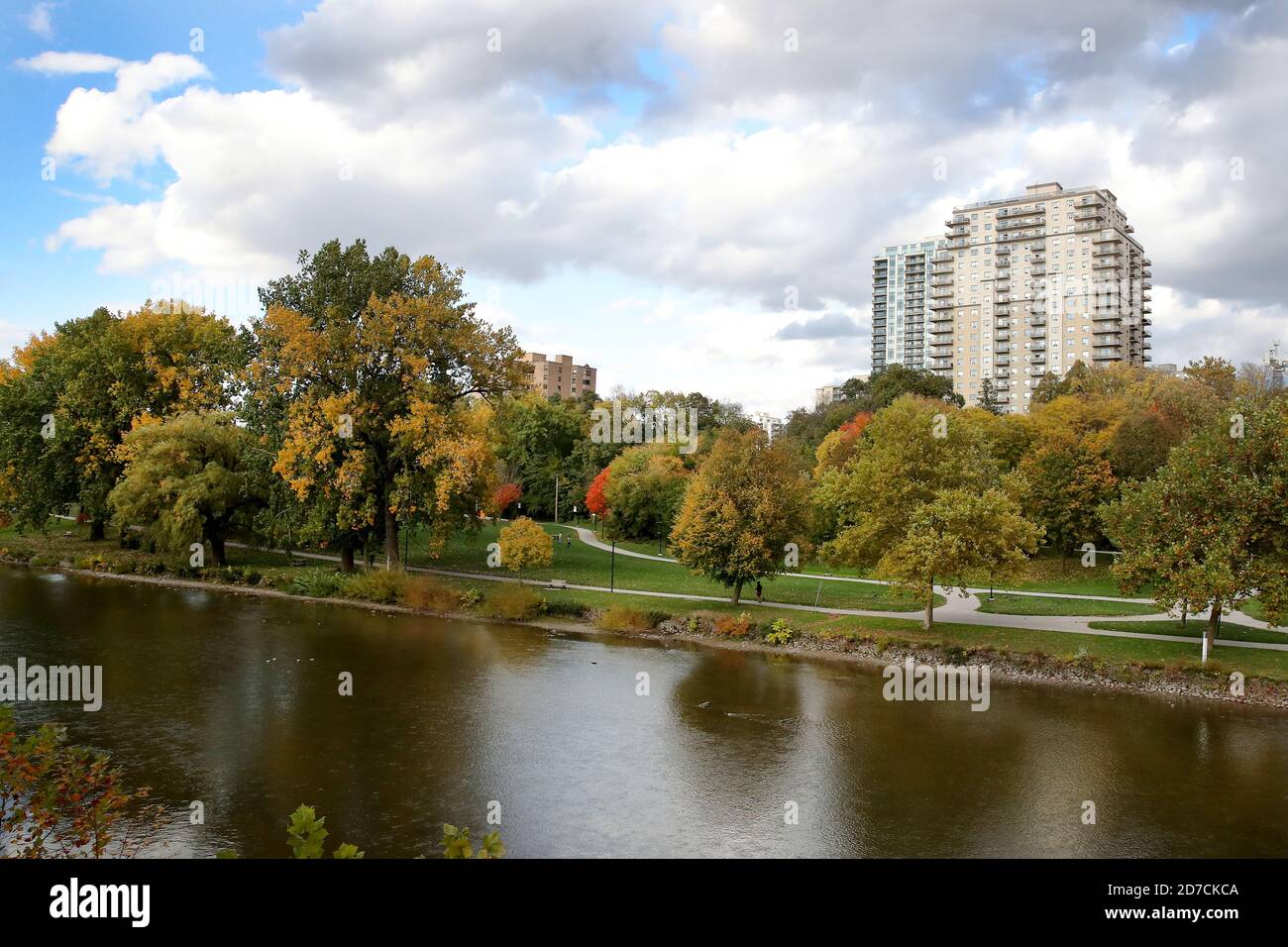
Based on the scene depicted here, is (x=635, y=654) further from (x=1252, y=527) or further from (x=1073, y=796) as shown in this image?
(x=1252, y=527)

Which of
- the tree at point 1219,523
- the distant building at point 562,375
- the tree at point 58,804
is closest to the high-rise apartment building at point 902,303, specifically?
the distant building at point 562,375

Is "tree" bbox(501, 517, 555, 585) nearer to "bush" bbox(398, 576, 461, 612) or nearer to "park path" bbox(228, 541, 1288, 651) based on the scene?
"park path" bbox(228, 541, 1288, 651)

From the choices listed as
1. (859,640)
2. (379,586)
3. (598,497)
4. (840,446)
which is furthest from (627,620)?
(840,446)

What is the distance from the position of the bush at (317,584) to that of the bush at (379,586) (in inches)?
35.8

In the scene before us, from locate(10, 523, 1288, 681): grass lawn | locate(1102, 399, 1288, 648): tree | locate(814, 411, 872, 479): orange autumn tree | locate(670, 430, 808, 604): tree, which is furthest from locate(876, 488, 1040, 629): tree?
locate(814, 411, 872, 479): orange autumn tree

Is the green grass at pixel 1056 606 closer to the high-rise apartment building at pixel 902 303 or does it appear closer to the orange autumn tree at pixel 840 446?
the orange autumn tree at pixel 840 446

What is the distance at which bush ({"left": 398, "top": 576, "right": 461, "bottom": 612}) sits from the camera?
36.5 m

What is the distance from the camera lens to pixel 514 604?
34.9m

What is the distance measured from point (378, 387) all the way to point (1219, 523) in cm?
3238

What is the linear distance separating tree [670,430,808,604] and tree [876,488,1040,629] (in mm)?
5214

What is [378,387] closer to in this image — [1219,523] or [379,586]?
[379,586]

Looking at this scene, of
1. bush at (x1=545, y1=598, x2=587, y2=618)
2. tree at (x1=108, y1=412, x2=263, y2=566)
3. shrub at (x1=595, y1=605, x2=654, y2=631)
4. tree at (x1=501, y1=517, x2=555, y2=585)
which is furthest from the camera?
tree at (x1=108, y1=412, x2=263, y2=566)
